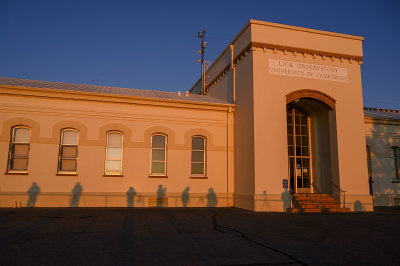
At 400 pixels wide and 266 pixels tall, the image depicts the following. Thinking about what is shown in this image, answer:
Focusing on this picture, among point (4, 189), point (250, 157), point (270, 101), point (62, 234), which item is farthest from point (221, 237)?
point (4, 189)

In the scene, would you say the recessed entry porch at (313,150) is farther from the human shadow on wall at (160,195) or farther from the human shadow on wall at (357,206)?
the human shadow on wall at (160,195)

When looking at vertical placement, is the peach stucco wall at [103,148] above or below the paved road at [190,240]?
above

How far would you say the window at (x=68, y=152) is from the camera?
50.8ft

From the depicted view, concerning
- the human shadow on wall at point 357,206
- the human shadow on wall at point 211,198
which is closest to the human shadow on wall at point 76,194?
the human shadow on wall at point 211,198

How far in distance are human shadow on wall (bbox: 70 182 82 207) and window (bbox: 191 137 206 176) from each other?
5.80 metres

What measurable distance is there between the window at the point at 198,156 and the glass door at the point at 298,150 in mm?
4927

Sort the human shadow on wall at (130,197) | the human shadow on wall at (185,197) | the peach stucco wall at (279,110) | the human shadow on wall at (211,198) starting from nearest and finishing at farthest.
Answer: the peach stucco wall at (279,110), the human shadow on wall at (130,197), the human shadow on wall at (185,197), the human shadow on wall at (211,198)

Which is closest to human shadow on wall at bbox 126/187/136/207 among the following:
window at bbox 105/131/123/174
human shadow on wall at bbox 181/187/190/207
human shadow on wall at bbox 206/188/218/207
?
window at bbox 105/131/123/174

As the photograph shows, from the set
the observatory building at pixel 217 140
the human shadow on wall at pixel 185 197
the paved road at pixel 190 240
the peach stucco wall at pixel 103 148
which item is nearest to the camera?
the paved road at pixel 190 240

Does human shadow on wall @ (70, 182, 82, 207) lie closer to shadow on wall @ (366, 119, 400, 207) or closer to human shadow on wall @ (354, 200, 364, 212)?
human shadow on wall @ (354, 200, 364, 212)

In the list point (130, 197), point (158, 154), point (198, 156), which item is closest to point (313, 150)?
point (198, 156)

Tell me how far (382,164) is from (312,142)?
558 centimetres

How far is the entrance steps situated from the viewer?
14.9 m

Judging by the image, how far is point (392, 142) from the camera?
2072 cm
